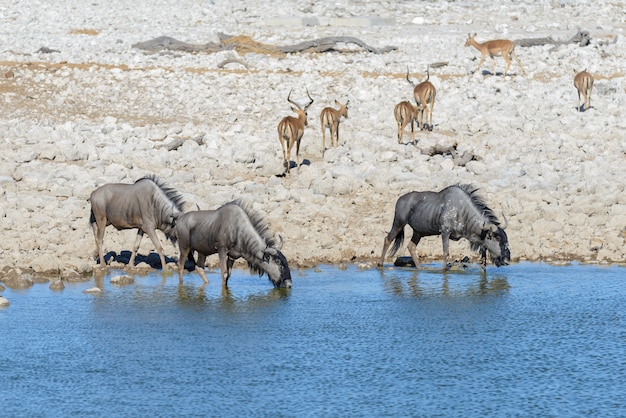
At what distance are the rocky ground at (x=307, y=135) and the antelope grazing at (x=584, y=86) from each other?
0.28 metres

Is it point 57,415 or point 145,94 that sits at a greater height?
point 145,94

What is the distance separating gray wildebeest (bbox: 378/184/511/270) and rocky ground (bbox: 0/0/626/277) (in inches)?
46.1

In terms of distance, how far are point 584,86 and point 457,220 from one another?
11.8 m

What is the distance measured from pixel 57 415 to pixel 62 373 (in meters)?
1.31

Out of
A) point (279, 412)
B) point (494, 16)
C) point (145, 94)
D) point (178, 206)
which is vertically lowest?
point (279, 412)

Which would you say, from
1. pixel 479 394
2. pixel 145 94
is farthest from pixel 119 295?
pixel 145 94

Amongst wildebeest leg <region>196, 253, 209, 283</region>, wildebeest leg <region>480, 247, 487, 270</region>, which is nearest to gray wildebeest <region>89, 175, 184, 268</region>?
wildebeest leg <region>196, 253, 209, 283</region>

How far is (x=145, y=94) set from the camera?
2894cm

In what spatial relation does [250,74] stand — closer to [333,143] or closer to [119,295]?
[333,143]

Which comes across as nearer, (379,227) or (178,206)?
(178,206)

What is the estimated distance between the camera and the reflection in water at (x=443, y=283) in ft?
49.2

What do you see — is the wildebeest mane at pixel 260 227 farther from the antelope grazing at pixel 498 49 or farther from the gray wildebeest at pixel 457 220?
the antelope grazing at pixel 498 49

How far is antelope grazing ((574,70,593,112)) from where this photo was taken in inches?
1062

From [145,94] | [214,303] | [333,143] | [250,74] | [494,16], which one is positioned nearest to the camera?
[214,303]
